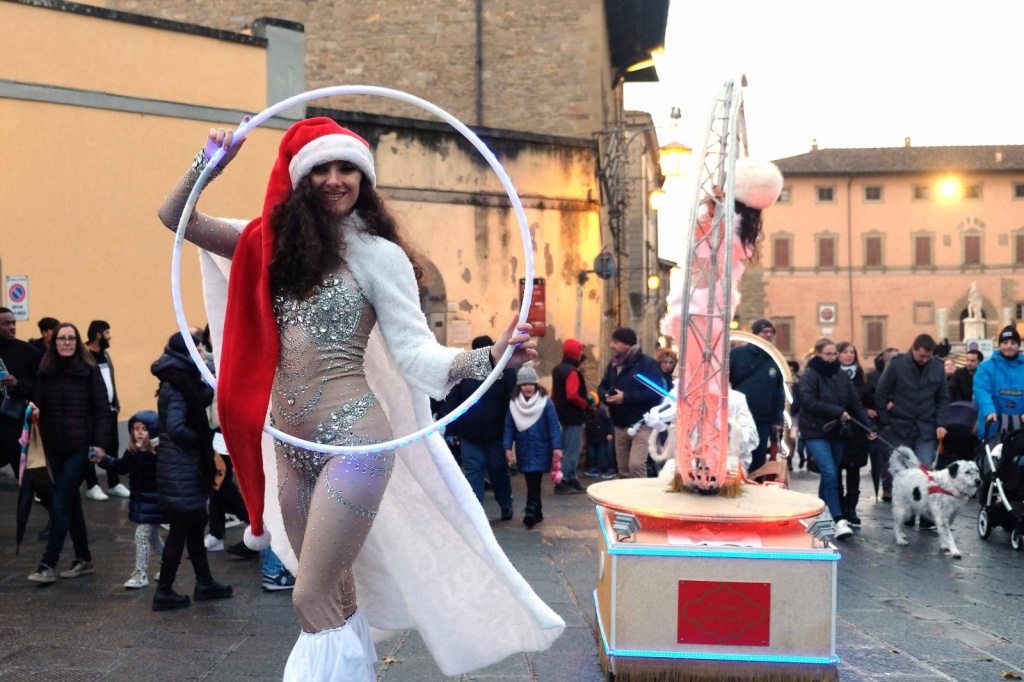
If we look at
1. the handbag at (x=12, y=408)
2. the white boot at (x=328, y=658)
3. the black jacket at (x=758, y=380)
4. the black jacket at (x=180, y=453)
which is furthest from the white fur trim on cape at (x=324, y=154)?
the black jacket at (x=758, y=380)

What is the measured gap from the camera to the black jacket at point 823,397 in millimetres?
10219

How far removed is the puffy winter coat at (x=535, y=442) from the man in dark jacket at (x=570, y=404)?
7.62ft

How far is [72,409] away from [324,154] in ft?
16.2

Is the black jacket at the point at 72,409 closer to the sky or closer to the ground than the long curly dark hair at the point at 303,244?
closer to the ground

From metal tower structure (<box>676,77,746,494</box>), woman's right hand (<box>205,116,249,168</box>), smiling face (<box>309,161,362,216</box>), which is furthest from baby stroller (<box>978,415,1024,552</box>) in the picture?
woman's right hand (<box>205,116,249,168</box>)

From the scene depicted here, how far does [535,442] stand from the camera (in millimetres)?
10789

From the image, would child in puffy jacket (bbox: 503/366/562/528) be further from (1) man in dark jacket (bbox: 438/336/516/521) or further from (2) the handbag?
(2) the handbag

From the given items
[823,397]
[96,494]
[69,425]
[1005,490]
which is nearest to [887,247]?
[823,397]

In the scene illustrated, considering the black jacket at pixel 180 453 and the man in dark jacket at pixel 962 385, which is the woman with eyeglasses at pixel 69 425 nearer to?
the black jacket at pixel 180 453

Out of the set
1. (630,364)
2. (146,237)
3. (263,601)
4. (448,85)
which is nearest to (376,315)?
(263,601)

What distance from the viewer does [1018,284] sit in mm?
67688

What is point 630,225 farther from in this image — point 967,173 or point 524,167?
point 967,173

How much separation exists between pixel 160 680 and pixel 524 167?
527 inches

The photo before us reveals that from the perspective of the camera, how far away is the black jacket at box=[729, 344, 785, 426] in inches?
367
